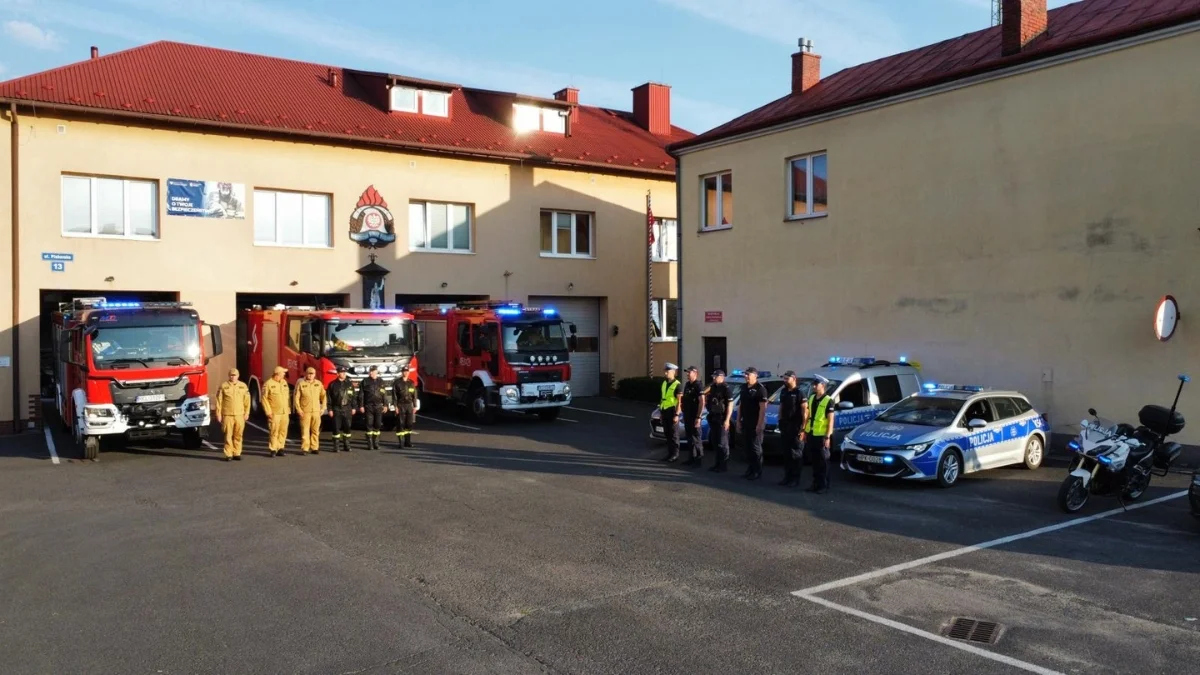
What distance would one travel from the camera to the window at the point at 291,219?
23.2 meters

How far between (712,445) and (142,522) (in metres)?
9.91

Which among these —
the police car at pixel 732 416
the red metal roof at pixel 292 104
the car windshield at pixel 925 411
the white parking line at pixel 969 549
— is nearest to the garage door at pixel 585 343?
the red metal roof at pixel 292 104

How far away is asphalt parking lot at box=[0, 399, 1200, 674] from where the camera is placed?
6137 mm

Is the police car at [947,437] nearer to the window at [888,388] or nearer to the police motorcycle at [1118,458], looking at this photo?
the window at [888,388]

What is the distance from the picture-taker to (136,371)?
51.5 ft

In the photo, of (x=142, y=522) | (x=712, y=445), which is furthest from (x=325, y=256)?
(x=142, y=522)

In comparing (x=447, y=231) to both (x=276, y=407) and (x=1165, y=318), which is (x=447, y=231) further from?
(x=1165, y=318)

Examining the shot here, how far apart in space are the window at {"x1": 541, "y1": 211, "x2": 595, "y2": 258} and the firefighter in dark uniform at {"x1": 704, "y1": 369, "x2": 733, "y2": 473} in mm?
13846

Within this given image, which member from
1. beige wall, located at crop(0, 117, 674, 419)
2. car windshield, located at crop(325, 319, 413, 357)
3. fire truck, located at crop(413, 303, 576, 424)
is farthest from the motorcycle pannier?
beige wall, located at crop(0, 117, 674, 419)

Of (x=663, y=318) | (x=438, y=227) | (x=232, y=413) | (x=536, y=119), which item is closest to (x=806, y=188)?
(x=663, y=318)

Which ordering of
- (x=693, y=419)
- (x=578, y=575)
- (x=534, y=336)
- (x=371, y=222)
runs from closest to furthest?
(x=578, y=575), (x=693, y=419), (x=534, y=336), (x=371, y=222)

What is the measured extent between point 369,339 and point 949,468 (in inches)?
464

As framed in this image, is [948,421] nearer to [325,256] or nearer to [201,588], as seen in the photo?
[201,588]

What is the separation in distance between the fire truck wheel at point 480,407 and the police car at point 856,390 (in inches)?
290
